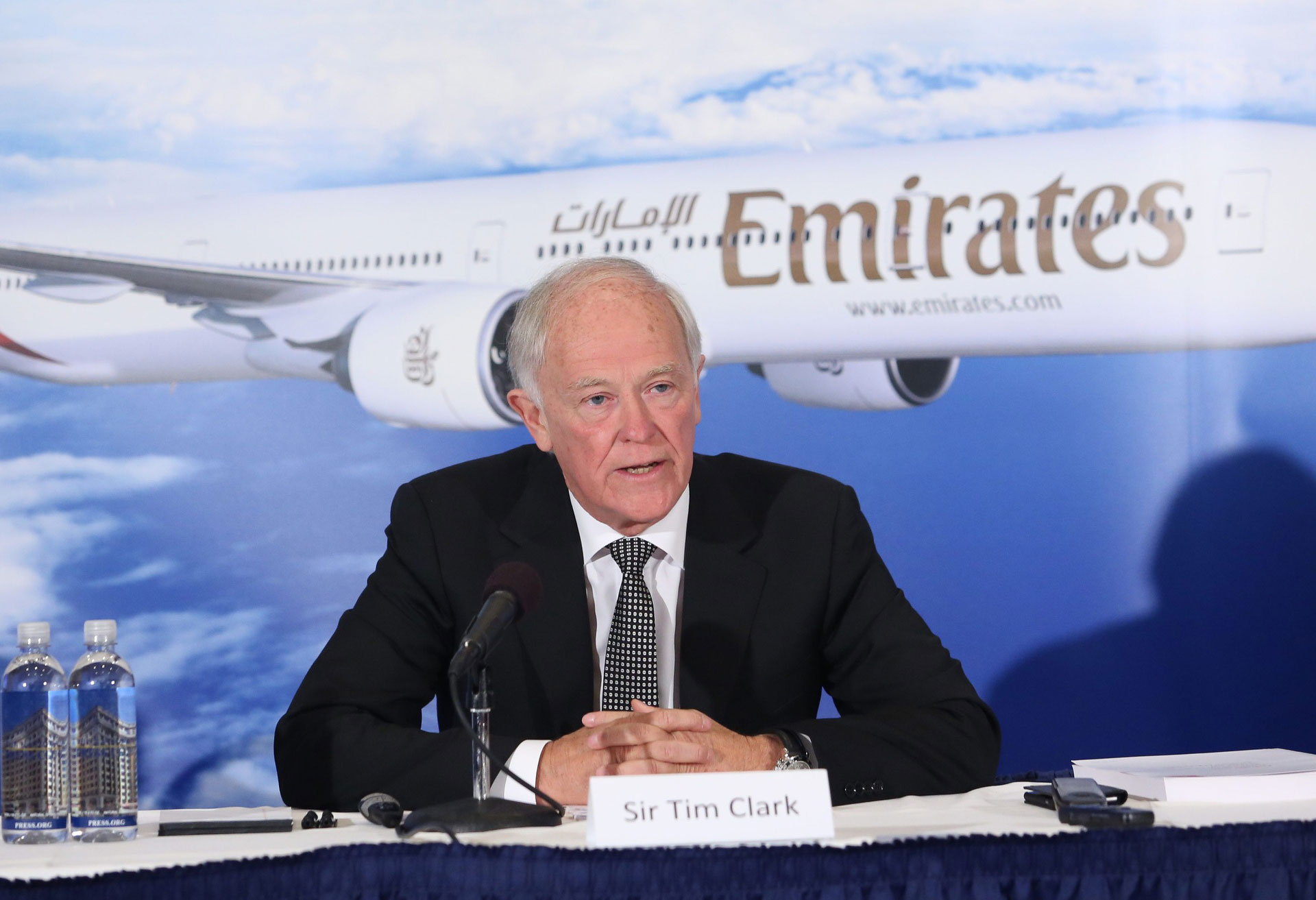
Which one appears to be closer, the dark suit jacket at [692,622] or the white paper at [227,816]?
the white paper at [227,816]

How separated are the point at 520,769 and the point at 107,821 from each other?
1.53 ft

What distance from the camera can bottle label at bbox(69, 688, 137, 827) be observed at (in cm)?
151

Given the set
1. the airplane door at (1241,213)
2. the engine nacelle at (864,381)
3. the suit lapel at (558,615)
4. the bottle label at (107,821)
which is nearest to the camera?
the bottle label at (107,821)

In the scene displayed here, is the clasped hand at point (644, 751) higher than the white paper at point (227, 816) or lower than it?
higher

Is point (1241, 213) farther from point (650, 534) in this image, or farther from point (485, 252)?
point (650, 534)

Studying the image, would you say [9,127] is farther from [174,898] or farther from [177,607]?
[174,898]

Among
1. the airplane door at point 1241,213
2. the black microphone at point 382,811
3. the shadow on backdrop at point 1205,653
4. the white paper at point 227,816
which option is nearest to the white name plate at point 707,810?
the black microphone at point 382,811

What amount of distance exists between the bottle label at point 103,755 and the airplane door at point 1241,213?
3.61 metres

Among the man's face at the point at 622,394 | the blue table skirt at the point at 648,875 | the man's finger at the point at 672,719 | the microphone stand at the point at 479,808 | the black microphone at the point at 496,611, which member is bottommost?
the blue table skirt at the point at 648,875

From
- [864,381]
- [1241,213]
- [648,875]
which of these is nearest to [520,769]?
[648,875]

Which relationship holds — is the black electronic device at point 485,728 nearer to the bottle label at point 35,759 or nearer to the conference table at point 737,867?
the conference table at point 737,867

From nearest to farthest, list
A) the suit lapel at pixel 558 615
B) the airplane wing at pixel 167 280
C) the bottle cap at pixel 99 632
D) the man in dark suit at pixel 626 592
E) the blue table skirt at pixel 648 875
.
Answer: the blue table skirt at pixel 648 875 → the bottle cap at pixel 99 632 → the man in dark suit at pixel 626 592 → the suit lapel at pixel 558 615 → the airplane wing at pixel 167 280

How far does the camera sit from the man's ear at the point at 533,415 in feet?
6.79

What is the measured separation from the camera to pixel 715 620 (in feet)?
6.81
